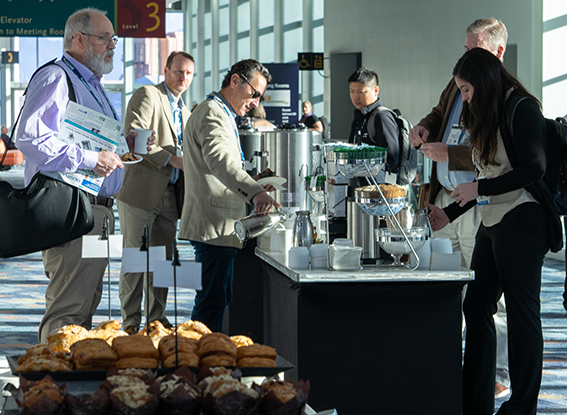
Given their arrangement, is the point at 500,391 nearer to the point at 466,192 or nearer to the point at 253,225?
the point at 466,192

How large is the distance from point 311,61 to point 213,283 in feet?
45.1

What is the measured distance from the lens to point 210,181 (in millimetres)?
3189

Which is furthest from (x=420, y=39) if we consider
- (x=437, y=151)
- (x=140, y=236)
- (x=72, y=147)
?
(x=72, y=147)

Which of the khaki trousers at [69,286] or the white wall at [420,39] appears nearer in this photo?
the khaki trousers at [69,286]

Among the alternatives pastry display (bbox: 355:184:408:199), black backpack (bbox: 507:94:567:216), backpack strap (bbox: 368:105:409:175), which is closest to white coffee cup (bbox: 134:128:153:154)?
pastry display (bbox: 355:184:408:199)

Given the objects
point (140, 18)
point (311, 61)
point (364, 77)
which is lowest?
point (364, 77)

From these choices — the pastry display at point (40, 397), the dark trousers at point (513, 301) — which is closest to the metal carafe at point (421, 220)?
the dark trousers at point (513, 301)

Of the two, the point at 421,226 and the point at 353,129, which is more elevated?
the point at 353,129

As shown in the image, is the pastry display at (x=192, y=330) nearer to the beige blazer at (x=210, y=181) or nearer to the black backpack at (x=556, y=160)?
the beige blazer at (x=210, y=181)

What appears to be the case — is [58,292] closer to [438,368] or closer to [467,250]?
[438,368]

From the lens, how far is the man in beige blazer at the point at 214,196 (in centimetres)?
313

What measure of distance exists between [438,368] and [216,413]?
1.28 meters

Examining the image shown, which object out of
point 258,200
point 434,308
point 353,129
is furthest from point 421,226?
point 353,129

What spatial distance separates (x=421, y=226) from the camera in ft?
8.10
